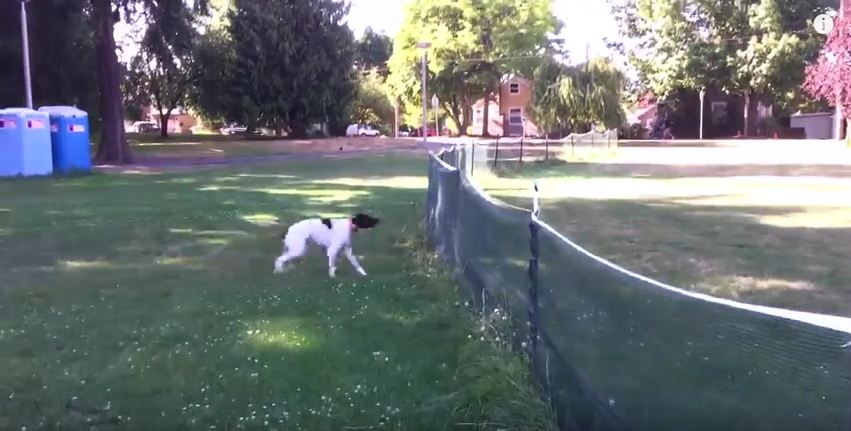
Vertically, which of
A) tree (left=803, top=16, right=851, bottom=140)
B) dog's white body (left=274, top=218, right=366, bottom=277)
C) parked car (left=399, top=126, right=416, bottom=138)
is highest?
tree (left=803, top=16, right=851, bottom=140)

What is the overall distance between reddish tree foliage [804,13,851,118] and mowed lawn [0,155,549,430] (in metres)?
25.1

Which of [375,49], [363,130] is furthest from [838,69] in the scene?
[375,49]

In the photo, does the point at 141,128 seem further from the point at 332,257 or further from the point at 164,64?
the point at 332,257

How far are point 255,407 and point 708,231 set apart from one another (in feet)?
30.9

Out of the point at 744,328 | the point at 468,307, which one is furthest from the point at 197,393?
the point at 744,328

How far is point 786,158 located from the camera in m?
35.1

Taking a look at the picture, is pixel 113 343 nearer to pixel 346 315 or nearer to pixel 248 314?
pixel 248 314

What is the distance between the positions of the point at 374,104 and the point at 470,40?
50.1 feet

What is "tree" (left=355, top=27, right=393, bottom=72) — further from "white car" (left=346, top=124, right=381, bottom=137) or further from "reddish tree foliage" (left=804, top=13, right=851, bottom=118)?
"reddish tree foliage" (left=804, top=13, right=851, bottom=118)

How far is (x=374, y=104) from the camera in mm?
82562

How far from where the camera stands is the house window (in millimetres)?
83550

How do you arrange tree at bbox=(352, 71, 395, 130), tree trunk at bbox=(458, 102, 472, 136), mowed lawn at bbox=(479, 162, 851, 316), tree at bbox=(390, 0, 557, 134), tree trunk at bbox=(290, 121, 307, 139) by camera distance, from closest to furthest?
mowed lawn at bbox=(479, 162, 851, 316)
tree trunk at bbox=(290, 121, 307, 139)
tree at bbox=(390, 0, 557, 134)
tree trunk at bbox=(458, 102, 472, 136)
tree at bbox=(352, 71, 395, 130)

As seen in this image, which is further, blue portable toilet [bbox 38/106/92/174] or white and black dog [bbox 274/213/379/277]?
blue portable toilet [bbox 38/106/92/174]

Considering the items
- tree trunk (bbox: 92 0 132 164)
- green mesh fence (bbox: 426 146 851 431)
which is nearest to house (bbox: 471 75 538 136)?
tree trunk (bbox: 92 0 132 164)
